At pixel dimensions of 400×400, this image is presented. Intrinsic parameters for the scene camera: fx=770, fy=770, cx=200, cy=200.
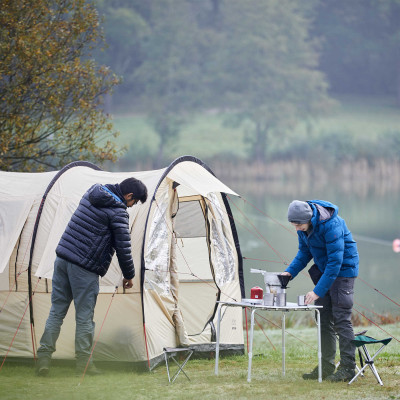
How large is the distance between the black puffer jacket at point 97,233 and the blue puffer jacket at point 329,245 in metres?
1.30

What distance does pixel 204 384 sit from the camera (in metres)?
5.59

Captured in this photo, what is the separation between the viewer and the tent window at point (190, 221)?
7.62 metres

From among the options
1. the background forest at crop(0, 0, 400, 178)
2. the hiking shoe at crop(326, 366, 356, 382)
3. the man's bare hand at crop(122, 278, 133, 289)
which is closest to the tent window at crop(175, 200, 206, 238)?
the man's bare hand at crop(122, 278, 133, 289)

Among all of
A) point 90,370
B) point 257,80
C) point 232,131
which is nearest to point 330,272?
point 90,370

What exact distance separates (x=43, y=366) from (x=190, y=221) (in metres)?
2.46

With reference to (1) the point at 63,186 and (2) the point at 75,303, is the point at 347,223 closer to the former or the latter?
(1) the point at 63,186

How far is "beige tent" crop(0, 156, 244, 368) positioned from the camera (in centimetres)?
612

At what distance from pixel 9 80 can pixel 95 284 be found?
5.98 meters

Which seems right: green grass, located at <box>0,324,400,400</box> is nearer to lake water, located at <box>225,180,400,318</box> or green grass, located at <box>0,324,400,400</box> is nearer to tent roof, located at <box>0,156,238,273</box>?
tent roof, located at <box>0,156,238,273</box>

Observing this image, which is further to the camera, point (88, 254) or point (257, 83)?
Answer: point (257, 83)

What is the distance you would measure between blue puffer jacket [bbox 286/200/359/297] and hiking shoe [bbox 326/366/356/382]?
0.60 m

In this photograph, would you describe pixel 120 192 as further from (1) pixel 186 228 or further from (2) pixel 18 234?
(1) pixel 186 228

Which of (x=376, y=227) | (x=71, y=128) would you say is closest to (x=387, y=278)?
(x=376, y=227)

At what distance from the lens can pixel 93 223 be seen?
5539mm
